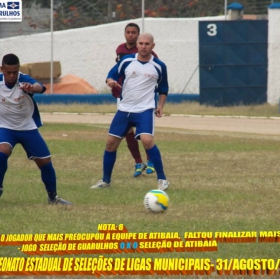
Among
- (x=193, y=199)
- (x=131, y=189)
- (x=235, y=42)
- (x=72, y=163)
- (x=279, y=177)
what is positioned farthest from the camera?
(x=235, y=42)

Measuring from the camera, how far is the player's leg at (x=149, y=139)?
36.2ft

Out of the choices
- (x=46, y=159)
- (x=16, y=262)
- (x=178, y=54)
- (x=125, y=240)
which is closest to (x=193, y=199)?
(x=46, y=159)

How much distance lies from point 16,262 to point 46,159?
10.5ft

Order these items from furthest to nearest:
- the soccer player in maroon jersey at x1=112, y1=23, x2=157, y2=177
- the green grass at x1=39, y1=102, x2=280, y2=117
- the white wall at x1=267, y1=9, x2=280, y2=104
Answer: the white wall at x1=267, y1=9, x2=280, y2=104 < the green grass at x1=39, y1=102, x2=280, y2=117 < the soccer player in maroon jersey at x1=112, y1=23, x2=157, y2=177

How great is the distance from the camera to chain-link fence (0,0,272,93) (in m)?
30.2

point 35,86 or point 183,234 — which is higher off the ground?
point 35,86

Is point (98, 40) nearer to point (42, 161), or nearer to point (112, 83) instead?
point (112, 83)

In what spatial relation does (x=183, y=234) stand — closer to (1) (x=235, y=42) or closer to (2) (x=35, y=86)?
(2) (x=35, y=86)

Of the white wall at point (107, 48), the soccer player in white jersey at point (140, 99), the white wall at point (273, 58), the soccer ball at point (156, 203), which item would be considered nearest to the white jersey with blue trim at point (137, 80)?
the soccer player in white jersey at point (140, 99)

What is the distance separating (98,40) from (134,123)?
66.1 feet

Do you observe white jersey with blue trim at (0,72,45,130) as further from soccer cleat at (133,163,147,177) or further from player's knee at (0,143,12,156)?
soccer cleat at (133,163,147,177)

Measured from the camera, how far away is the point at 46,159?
32.5 feet

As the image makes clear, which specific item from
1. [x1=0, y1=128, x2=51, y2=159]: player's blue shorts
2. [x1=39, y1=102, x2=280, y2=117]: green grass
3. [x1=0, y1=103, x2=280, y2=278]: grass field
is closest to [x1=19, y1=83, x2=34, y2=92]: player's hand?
[x1=0, y1=128, x2=51, y2=159]: player's blue shorts

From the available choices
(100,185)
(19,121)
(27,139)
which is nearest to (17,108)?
(19,121)
